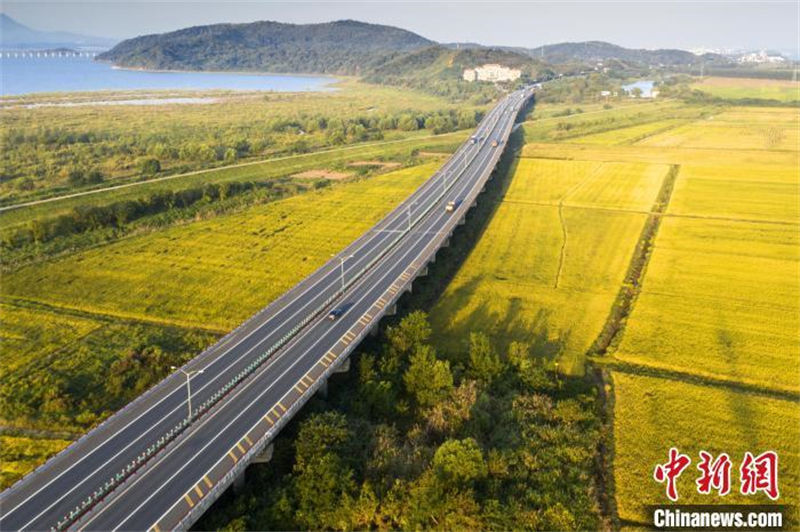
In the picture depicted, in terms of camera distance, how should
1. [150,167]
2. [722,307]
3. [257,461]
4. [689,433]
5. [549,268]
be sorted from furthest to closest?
1. [150,167]
2. [549,268]
3. [722,307]
4. [689,433]
5. [257,461]

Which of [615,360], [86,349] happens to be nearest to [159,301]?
[86,349]

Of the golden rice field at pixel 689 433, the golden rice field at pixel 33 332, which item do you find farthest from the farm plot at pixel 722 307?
the golden rice field at pixel 33 332

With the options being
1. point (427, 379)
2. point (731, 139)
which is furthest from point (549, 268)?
point (731, 139)

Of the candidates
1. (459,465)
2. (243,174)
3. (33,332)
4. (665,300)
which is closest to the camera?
(459,465)

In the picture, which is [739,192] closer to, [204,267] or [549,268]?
[549,268]

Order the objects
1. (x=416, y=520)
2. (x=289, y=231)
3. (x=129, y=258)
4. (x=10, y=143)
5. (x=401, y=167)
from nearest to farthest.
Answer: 1. (x=416, y=520)
2. (x=129, y=258)
3. (x=289, y=231)
4. (x=401, y=167)
5. (x=10, y=143)

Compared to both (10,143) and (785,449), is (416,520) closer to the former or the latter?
(785,449)

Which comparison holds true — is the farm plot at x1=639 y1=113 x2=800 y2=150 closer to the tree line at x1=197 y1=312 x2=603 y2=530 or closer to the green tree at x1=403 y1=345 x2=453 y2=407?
the tree line at x1=197 y1=312 x2=603 y2=530

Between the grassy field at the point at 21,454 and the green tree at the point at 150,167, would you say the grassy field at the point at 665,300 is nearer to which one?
the grassy field at the point at 21,454
